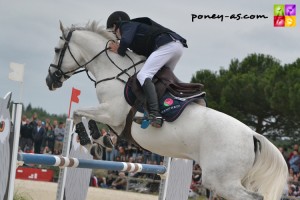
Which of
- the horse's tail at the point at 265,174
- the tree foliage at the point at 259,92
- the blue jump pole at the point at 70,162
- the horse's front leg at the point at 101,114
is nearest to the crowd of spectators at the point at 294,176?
the blue jump pole at the point at 70,162

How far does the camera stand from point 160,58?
5801mm

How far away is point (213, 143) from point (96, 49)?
5.63 feet

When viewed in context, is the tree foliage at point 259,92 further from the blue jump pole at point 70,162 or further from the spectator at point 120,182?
the blue jump pole at point 70,162

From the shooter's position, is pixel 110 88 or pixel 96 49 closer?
pixel 110 88

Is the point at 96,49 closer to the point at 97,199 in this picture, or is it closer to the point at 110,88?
the point at 110,88

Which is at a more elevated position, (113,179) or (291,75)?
(291,75)

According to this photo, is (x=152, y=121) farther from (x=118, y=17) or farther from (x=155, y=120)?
(x=118, y=17)

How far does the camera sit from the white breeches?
18.8ft

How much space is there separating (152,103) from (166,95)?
192 mm

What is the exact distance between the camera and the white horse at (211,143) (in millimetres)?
5348

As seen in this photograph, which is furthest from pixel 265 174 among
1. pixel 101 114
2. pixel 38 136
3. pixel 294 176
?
pixel 38 136

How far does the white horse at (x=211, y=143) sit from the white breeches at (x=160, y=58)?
0.98 ft

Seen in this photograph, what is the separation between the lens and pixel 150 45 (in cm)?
595

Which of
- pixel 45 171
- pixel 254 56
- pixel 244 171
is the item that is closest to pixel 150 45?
pixel 244 171
